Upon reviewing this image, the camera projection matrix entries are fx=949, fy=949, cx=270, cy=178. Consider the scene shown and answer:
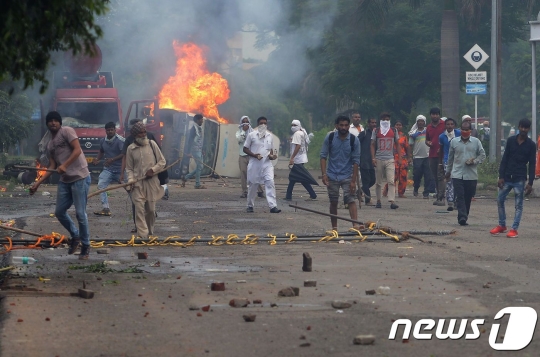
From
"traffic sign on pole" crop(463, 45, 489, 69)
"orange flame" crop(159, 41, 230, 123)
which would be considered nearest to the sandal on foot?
"traffic sign on pole" crop(463, 45, 489, 69)

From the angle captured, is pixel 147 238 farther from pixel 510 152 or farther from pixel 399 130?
pixel 399 130

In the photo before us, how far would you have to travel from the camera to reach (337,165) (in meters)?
13.3

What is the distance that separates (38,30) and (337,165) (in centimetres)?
772

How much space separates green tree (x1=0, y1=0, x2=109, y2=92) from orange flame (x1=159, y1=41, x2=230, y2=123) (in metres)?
29.8

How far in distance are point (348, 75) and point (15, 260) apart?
27.7m

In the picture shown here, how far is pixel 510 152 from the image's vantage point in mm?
13102

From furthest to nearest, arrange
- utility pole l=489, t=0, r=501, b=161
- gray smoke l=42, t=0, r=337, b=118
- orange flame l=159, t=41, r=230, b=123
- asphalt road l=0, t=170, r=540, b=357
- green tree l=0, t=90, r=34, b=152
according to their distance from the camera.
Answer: gray smoke l=42, t=0, r=337, b=118 → orange flame l=159, t=41, r=230, b=123 → green tree l=0, t=90, r=34, b=152 → utility pole l=489, t=0, r=501, b=161 → asphalt road l=0, t=170, r=540, b=357

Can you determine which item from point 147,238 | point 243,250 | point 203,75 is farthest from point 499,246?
point 203,75

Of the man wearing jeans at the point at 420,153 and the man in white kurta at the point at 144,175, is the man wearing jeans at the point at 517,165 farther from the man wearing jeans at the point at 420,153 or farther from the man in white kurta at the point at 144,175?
the man wearing jeans at the point at 420,153

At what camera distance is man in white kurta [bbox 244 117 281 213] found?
16625 mm

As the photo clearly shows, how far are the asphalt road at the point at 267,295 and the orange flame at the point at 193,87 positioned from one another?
2321 centimetres

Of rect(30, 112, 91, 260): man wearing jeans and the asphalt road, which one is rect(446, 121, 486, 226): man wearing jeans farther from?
rect(30, 112, 91, 260): man wearing jeans

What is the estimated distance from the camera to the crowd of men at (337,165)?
10.6 meters

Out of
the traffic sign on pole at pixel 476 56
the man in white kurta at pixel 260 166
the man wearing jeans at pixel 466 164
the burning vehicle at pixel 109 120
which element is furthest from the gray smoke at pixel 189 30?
the man wearing jeans at pixel 466 164
